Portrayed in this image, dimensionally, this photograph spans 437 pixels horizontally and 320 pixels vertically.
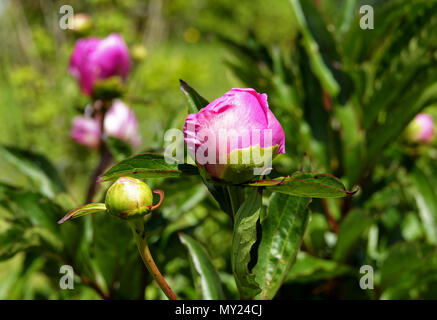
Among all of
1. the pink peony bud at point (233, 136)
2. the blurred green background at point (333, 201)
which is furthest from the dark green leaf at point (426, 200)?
the pink peony bud at point (233, 136)

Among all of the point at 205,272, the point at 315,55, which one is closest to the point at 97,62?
the point at 315,55

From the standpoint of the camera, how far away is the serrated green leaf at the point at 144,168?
1.32 ft

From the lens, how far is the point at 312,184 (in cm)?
38

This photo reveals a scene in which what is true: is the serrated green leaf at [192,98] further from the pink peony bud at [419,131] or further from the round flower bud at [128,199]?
the pink peony bud at [419,131]

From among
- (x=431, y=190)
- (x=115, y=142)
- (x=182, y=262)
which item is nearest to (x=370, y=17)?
(x=431, y=190)

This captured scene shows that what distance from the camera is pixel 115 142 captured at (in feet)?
2.25

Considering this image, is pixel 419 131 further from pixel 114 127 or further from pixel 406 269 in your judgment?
pixel 114 127

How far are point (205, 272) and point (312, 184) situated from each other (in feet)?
0.67

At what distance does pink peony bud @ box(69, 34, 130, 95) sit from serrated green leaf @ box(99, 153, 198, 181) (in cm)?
52

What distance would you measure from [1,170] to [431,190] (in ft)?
5.70

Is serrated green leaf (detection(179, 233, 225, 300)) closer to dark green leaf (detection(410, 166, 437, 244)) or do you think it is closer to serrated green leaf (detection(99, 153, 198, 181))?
serrated green leaf (detection(99, 153, 198, 181))

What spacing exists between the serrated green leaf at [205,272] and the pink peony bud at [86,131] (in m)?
0.73

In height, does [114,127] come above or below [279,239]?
above

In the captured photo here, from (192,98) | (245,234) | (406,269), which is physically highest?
(192,98)
